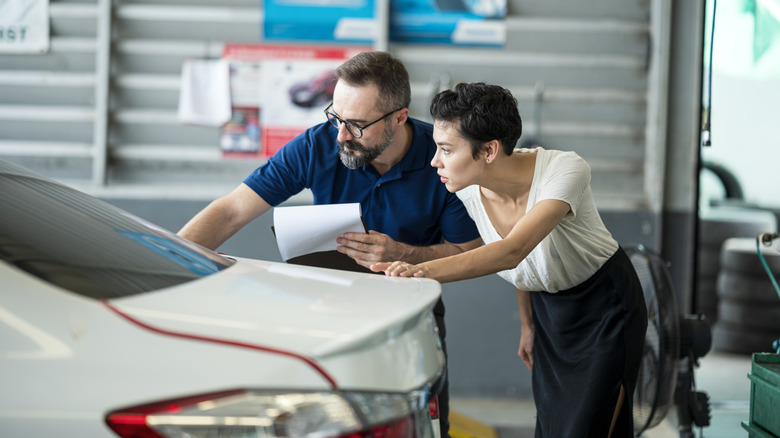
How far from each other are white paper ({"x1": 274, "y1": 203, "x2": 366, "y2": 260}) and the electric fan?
106 centimetres

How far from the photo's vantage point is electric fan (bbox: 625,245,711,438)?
2428 millimetres

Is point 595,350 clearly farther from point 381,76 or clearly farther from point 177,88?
point 177,88

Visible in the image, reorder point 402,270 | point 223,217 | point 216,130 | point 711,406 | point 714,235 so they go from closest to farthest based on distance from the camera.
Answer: point 402,270, point 223,217, point 711,406, point 216,130, point 714,235

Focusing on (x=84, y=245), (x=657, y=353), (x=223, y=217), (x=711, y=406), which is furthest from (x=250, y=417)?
(x=711, y=406)

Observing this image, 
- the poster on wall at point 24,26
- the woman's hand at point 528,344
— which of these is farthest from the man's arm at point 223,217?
the poster on wall at point 24,26

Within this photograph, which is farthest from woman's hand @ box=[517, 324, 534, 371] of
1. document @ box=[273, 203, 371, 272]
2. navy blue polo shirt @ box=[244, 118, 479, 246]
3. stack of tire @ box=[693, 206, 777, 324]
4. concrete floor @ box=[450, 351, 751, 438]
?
stack of tire @ box=[693, 206, 777, 324]

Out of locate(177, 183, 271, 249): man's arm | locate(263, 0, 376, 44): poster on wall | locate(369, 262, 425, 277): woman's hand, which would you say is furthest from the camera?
locate(263, 0, 376, 44): poster on wall

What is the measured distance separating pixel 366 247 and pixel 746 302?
3510 millimetres

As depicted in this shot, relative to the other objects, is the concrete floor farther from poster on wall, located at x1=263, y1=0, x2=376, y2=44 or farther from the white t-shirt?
poster on wall, located at x1=263, y1=0, x2=376, y2=44

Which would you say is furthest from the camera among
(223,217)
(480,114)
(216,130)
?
(216,130)

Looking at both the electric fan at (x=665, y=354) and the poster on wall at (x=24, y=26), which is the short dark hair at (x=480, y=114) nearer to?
the electric fan at (x=665, y=354)

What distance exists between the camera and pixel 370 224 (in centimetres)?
260

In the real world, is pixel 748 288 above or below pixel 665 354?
below

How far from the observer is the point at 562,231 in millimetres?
2250
